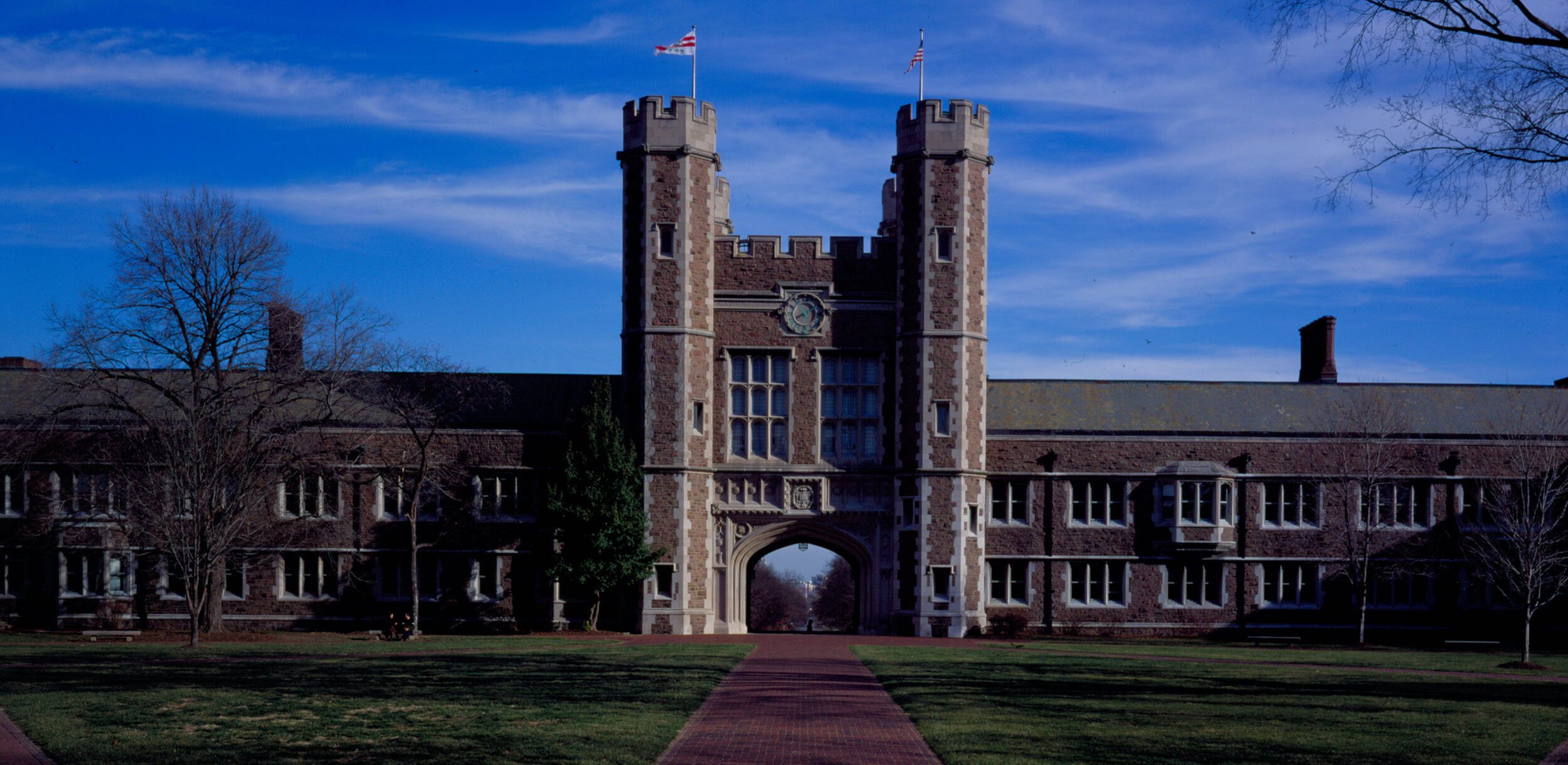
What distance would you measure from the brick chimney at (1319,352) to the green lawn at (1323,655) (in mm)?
11825

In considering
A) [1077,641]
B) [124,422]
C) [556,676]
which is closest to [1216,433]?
[1077,641]

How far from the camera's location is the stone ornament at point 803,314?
38062 millimetres

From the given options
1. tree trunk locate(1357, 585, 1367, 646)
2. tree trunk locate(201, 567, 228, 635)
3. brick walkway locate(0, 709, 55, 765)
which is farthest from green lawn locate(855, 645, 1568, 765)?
tree trunk locate(201, 567, 228, 635)

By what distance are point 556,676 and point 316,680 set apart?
3655 millimetres

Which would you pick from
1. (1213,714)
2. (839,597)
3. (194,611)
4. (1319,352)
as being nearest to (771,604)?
(839,597)

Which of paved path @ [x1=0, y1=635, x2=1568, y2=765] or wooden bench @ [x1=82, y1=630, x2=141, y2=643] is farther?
wooden bench @ [x1=82, y1=630, x2=141, y2=643]

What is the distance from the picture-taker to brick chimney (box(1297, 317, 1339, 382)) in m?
45.5

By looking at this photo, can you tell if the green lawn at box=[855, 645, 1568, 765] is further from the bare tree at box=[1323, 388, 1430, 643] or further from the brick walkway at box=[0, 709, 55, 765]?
the bare tree at box=[1323, 388, 1430, 643]

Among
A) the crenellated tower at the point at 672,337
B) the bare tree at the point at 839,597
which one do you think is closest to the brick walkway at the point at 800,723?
the crenellated tower at the point at 672,337

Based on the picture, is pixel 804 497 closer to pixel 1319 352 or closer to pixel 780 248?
pixel 780 248

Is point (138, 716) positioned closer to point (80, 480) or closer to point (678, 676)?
point (678, 676)

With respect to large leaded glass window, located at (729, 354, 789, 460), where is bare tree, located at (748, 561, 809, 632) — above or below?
below

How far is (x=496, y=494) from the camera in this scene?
38.2 metres

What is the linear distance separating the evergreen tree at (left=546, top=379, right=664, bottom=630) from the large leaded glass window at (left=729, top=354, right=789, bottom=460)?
3217 millimetres
